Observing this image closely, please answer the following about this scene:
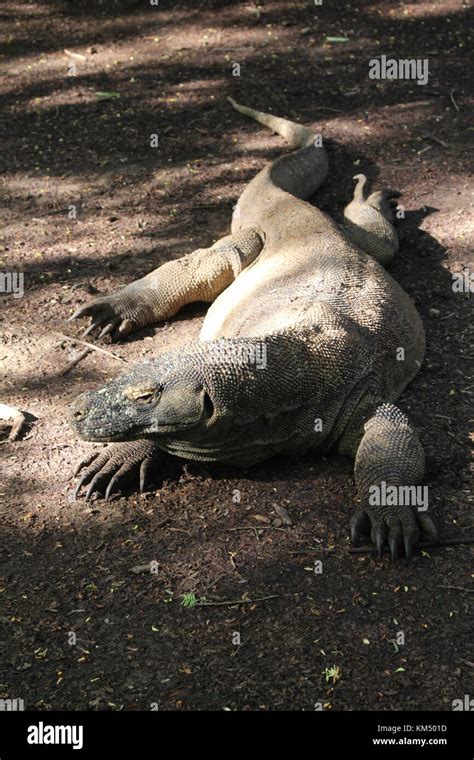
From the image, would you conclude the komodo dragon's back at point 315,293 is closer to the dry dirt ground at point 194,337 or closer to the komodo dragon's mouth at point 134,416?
the dry dirt ground at point 194,337

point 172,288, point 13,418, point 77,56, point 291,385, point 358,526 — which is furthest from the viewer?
point 77,56

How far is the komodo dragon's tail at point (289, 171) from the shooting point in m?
7.14

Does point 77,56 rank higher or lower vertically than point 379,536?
higher

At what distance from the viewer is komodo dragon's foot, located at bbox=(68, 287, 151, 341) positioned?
6.39 metres

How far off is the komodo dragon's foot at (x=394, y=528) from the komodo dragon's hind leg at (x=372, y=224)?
2.72m

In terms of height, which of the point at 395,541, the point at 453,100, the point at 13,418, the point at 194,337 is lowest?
the point at 395,541

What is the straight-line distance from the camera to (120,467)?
4.95 meters

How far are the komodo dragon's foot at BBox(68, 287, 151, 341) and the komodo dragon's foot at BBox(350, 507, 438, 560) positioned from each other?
2411 mm

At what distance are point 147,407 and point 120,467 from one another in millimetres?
526

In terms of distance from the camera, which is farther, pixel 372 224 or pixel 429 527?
pixel 372 224

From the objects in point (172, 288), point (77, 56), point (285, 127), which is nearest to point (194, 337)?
point (172, 288)

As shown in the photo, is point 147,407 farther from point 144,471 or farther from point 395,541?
point 395,541

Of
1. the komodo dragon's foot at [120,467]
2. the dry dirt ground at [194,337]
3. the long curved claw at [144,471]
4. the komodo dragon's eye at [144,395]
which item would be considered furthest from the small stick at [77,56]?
the komodo dragon's eye at [144,395]

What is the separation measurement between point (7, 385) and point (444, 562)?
2799mm
